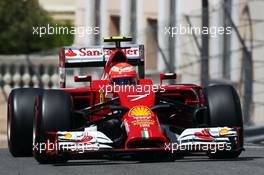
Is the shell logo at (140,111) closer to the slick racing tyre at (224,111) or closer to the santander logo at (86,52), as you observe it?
the slick racing tyre at (224,111)

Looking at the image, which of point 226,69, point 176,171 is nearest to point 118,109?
point 176,171

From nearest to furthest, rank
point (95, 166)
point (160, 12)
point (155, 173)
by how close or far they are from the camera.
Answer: point (155, 173) < point (95, 166) < point (160, 12)

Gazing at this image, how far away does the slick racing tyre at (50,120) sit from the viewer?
1455 cm

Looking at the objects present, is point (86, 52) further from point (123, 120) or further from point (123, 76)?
point (123, 120)

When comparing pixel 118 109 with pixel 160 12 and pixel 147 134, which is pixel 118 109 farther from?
pixel 160 12

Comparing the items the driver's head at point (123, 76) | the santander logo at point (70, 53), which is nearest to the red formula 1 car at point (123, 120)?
the driver's head at point (123, 76)

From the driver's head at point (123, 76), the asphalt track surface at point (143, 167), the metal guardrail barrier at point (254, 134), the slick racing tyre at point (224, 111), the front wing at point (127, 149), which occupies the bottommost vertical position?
the metal guardrail barrier at point (254, 134)

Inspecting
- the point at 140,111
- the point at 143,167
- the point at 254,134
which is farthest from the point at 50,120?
the point at 254,134

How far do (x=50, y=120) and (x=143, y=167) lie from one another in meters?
1.23

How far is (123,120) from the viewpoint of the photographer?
15.0 meters

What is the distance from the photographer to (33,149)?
48.8 ft

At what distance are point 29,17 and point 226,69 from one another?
15.0m

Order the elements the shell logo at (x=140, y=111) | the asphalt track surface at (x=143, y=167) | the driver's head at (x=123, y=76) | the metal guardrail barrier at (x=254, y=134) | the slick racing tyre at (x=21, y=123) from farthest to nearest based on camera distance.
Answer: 1. the metal guardrail barrier at (x=254, y=134)
2. the driver's head at (x=123, y=76)
3. the slick racing tyre at (x=21, y=123)
4. the shell logo at (x=140, y=111)
5. the asphalt track surface at (x=143, y=167)

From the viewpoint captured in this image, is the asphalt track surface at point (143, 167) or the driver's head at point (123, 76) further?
the driver's head at point (123, 76)
